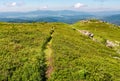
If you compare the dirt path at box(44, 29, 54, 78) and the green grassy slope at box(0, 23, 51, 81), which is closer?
the green grassy slope at box(0, 23, 51, 81)

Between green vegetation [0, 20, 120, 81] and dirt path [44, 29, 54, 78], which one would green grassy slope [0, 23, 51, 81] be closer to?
green vegetation [0, 20, 120, 81]

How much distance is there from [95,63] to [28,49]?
40.2ft

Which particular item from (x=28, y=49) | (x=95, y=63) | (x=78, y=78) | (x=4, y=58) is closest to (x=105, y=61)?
(x=95, y=63)

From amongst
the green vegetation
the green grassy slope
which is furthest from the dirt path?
the green grassy slope

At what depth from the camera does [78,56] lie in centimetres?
4453

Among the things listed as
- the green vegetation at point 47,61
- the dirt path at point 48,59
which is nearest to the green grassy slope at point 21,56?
the green vegetation at point 47,61

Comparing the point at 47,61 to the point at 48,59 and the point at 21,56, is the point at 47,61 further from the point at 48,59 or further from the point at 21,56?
the point at 21,56

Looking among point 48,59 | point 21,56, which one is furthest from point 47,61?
point 21,56

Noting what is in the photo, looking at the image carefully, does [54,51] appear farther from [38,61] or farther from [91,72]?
[91,72]

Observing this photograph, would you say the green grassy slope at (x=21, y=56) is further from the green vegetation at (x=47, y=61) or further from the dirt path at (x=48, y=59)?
the dirt path at (x=48, y=59)

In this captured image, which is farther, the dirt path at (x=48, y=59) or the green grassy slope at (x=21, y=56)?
the dirt path at (x=48, y=59)

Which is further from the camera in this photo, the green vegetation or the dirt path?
the dirt path

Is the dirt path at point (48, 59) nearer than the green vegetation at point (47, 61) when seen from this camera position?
No

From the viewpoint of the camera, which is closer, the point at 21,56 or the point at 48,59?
the point at 48,59
